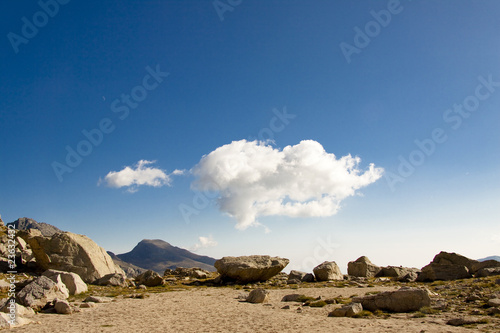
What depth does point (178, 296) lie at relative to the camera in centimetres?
3325

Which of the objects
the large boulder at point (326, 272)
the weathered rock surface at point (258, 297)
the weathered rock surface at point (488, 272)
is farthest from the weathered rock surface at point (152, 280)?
the weathered rock surface at point (488, 272)

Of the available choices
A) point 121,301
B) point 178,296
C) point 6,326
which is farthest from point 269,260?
point 6,326

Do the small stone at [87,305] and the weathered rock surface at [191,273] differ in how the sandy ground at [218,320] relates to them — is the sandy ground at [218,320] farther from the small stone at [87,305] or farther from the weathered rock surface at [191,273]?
the weathered rock surface at [191,273]

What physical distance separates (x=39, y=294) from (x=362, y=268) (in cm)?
4755

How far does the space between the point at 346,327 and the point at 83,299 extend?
76.3ft

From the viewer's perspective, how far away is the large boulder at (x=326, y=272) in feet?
157

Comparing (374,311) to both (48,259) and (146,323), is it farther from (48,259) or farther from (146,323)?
(48,259)

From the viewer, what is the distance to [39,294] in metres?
23.6

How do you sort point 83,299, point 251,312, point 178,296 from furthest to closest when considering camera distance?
point 178,296, point 83,299, point 251,312

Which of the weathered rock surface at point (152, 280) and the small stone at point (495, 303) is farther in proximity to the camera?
the weathered rock surface at point (152, 280)

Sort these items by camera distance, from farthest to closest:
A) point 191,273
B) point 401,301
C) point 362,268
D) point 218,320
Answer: point 191,273, point 362,268, point 401,301, point 218,320

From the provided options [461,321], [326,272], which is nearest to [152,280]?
[326,272]

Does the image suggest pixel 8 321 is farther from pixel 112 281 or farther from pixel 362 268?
pixel 362 268

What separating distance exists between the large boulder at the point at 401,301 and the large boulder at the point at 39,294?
24077 millimetres
